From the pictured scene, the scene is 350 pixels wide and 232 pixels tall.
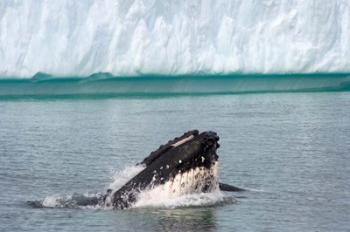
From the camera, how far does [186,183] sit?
13656mm

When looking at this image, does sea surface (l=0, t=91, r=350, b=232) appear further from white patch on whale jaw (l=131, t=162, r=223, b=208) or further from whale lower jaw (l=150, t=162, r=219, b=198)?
whale lower jaw (l=150, t=162, r=219, b=198)

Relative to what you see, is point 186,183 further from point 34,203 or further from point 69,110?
point 69,110

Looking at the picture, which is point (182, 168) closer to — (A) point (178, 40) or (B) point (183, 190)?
(B) point (183, 190)

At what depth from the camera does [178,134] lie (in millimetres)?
32375

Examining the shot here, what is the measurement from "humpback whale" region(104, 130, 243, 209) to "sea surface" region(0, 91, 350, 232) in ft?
1.40

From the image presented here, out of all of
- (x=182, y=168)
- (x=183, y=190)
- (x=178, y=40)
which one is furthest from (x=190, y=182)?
(x=178, y=40)

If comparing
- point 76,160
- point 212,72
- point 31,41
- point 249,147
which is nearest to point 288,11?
point 212,72

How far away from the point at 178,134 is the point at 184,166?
18.9 metres

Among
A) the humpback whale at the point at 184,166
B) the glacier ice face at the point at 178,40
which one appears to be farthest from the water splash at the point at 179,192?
the glacier ice face at the point at 178,40

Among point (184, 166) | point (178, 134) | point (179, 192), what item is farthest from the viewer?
point (178, 134)

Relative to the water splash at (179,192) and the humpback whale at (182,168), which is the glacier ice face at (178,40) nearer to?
the water splash at (179,192)

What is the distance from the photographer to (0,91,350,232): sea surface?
1427 cm

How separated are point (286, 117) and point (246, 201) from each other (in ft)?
82.8

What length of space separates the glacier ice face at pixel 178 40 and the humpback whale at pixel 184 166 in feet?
118
